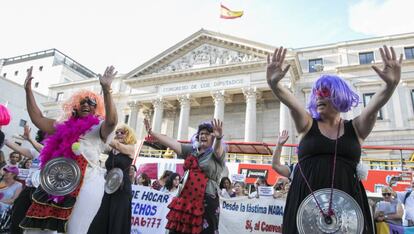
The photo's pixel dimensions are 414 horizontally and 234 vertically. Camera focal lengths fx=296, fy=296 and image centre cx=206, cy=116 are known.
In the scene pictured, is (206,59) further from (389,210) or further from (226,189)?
(389,210)

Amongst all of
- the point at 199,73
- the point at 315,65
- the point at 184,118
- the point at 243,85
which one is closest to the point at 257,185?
the point at 243,85

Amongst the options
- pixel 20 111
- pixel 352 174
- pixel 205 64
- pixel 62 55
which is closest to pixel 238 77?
pixel 205 64

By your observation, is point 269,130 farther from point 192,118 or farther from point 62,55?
point 62,55

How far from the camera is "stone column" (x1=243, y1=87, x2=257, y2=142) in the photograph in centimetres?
2470

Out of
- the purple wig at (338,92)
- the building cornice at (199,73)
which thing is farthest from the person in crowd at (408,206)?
the building cornice at (199,73)

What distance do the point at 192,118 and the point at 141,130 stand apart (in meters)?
5.71

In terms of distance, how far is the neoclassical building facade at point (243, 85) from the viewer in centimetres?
2436

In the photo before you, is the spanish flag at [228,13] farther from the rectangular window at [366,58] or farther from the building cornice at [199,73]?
the rectangular window at [366,58]

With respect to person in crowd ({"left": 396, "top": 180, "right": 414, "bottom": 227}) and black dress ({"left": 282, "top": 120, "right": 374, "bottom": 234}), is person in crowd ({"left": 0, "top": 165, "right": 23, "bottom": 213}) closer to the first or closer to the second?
black dress ({"left": 282, "top": 120, "right": 374, "bottom": 234})

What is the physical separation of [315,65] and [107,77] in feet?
92.3

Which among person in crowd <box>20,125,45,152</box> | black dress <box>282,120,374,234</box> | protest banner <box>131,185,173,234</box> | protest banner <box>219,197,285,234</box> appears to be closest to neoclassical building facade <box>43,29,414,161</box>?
protest banner <box>219,197,285,234</box>

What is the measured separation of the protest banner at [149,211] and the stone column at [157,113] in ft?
70.8

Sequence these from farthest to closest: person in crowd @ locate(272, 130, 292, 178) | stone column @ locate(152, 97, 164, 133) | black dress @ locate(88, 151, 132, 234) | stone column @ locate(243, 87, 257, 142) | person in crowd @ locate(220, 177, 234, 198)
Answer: stone column @ locate(152, 97, 164, 133) → stone column @ locate(243, 87, 257, 142) → person in crowd @ locate(220, 177, 234, 198) → black dress @ locate(88, 151, 132, 234) → person in crowd @ locate(272, 130, 292, 178)

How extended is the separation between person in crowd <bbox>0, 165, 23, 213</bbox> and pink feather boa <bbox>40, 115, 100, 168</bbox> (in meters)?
4.46
